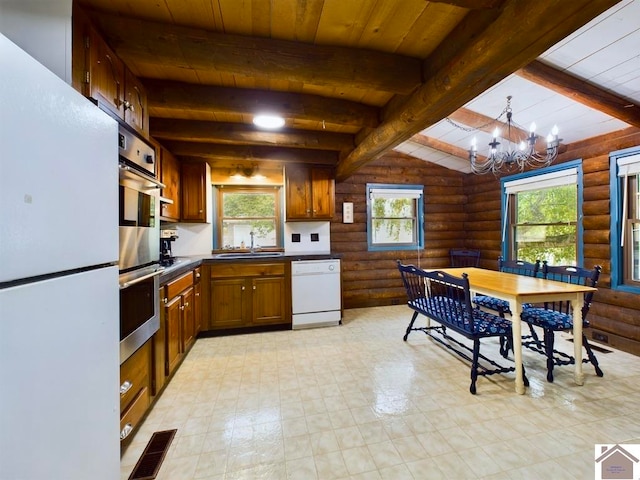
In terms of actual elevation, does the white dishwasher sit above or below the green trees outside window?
below

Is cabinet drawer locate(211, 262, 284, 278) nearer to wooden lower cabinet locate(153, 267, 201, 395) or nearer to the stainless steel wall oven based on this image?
wooden lower cabinet locate(153, 267, 201, 395)

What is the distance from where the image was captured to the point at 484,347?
2967 millimetres

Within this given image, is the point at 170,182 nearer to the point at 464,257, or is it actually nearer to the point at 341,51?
the point at 341,51

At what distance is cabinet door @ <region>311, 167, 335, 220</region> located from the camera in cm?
391

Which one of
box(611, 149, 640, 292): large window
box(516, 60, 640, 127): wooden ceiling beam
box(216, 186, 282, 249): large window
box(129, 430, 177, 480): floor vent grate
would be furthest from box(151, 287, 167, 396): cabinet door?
box(611, 149, 640, 292): large window

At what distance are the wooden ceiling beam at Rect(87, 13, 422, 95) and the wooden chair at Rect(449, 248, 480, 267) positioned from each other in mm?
3631

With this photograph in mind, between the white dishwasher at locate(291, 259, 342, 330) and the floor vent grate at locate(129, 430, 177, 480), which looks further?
the white dishwasher at locate(291, 259, 342, 330)

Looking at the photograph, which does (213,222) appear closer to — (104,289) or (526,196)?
(104,289)

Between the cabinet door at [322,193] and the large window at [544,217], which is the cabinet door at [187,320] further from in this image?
the large window at [544,217]

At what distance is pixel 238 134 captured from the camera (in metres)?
2.93

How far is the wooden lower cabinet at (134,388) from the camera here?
4.94 feet

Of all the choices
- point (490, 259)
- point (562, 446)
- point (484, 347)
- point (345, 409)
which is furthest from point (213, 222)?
point (490, 259)

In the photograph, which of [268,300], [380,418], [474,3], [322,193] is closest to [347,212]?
[322,193]

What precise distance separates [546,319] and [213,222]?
3.92 meters
